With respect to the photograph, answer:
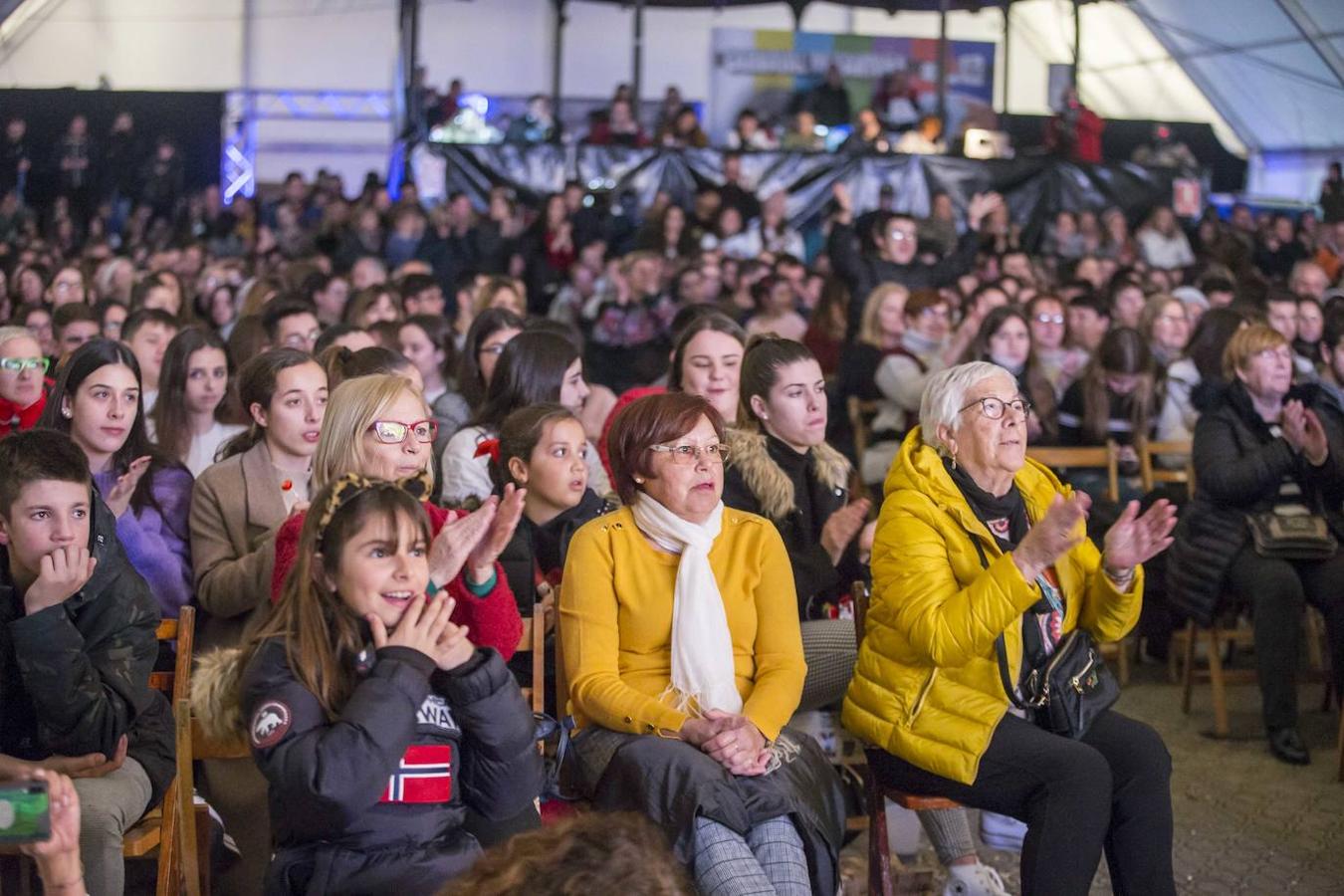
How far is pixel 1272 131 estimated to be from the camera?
17.7 m

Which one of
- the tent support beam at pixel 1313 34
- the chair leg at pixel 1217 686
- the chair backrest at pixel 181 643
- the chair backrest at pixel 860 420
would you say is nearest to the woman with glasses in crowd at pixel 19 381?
the chair backrest at pixel 181 643

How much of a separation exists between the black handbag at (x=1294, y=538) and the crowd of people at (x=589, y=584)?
0.12 feet

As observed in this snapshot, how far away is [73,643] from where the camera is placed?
281 centimetres

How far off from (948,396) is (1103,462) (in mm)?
2542

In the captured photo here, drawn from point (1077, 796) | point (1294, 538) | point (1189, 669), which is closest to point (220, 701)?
point (1077, 796)

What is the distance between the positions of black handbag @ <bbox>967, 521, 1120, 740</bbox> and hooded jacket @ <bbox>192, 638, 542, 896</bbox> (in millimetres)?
1196

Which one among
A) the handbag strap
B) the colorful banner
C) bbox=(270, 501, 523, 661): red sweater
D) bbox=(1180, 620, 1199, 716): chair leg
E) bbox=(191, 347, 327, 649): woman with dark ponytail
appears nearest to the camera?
bbox=(270, 501, 523, 661): red sweater

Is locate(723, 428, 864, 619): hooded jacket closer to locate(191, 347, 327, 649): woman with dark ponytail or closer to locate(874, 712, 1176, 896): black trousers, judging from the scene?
locate(874, 712, 1176, 896): black trousers

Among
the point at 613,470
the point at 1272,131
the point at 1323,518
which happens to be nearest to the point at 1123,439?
the point at 1323,518

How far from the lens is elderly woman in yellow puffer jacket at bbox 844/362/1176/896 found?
3229 mm

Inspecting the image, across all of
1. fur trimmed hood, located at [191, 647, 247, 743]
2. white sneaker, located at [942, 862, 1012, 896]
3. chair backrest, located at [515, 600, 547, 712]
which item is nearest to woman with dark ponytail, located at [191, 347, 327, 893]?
chair backrest, located at [515, 600, 547, 712]

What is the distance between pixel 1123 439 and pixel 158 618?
422 cm

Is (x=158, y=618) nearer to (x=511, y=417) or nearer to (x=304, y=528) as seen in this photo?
(x=304, y=528)

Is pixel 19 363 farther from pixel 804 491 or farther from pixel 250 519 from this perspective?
pixel 804 491
